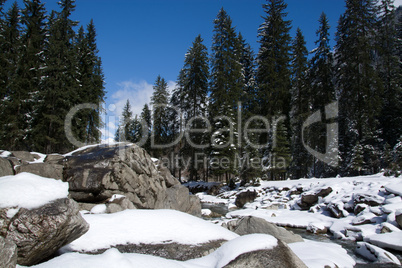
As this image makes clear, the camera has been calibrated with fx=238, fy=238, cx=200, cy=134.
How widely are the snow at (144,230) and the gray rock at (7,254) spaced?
185 cm

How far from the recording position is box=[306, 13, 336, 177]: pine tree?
24266mm

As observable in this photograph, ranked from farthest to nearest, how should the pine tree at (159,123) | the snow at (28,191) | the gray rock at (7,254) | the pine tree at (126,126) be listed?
the pine tree at (126,126), the pine tree at (159,123), the snow at (28,191), the gray rock at (7,254)

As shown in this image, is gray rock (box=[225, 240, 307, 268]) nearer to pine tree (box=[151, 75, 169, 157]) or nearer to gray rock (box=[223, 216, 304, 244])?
gray rock (box=[223, 216, 304, 244])

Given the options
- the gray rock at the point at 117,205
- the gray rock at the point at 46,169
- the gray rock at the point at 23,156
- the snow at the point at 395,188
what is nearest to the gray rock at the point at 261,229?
the gray rock at the point at 117,205

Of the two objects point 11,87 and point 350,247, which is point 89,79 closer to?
point 11,87

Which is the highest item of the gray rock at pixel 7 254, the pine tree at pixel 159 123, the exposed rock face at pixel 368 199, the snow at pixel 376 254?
the pine tree at pixel 159 123

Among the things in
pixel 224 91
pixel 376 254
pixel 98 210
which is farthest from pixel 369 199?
pixel 224 91

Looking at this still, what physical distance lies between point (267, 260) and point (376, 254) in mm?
4801

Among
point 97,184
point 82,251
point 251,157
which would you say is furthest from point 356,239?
point 251,157

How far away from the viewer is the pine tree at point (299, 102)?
25328 mm

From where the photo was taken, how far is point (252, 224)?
7730mm

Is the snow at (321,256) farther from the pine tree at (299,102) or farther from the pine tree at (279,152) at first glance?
the pine tree at (299,102)

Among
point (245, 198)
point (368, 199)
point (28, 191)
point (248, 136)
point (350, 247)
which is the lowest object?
point (245, 198)

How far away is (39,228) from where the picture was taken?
3.65 metres
